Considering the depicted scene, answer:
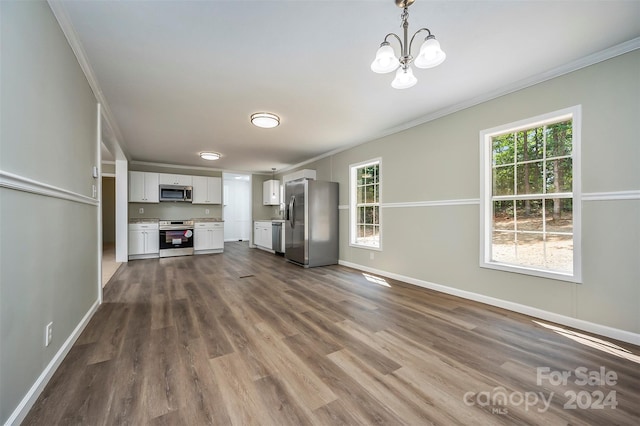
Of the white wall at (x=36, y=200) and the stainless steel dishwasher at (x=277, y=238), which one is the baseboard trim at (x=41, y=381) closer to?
the white wall at (x=36, y=200)

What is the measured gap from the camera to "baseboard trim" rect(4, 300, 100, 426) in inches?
48.1

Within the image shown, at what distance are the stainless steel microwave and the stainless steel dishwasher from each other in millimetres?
2363

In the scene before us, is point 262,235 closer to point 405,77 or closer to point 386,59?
point 405,77

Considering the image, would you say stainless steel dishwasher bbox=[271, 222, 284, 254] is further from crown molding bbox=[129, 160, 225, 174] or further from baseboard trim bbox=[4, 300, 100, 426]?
baseboard trim bbox=[4, 300, 100, 426]

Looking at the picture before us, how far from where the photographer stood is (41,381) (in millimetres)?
1469

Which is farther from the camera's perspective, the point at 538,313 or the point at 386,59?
the point at 538,313

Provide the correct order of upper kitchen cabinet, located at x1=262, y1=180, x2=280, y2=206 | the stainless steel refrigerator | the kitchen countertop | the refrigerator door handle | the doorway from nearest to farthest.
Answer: the stainless steel refrigerator → the refrigerator door handle → the kitchen countertop → upper kitchen cabinet, located at x1=262, y1=180, x2=280, y2=206 → the doorway

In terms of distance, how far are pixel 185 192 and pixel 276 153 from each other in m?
2.86

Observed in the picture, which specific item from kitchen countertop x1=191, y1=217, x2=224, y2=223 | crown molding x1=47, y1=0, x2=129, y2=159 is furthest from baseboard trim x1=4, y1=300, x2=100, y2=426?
kitchen countertop x1=191, y1=217, x2=224, y2=223

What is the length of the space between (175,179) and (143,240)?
5.55 feet

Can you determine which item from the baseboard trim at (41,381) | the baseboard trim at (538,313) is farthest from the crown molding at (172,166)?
the baseboard trim at (538,313)

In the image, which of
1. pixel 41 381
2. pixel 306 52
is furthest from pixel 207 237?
pixel 306 52

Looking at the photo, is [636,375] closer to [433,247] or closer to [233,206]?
[433,247]

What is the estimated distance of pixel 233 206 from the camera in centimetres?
976
